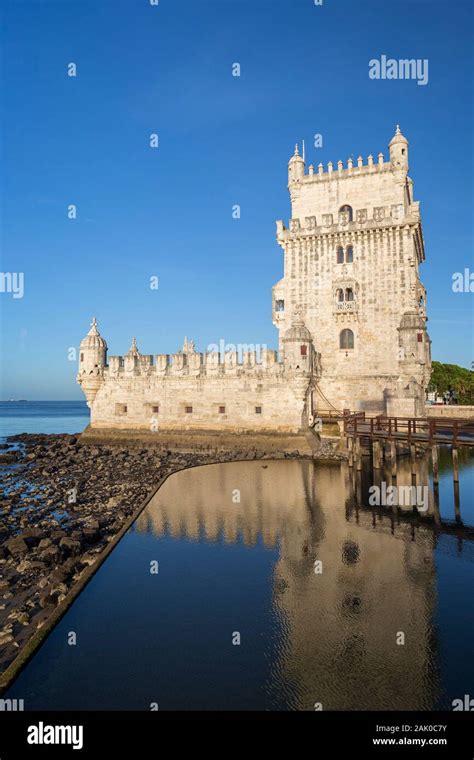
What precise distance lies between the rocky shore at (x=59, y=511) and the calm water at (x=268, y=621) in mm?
709

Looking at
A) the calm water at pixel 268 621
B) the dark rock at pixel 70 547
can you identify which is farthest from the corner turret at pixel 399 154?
the dark rock at pixel 70 547

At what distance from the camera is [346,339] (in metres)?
32.4

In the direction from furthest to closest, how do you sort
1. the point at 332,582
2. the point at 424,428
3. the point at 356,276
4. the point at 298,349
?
1. the point at 356,276
2. the point at 298,349
3. the point at 424,428
4. the point at 332,582

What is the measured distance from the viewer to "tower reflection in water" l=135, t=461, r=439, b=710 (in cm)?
682

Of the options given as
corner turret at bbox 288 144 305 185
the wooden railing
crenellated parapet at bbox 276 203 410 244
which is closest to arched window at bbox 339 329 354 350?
the wooden railing

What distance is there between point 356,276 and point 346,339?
167 inches

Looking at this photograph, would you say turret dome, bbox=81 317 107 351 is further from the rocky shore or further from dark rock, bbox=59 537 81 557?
dark rock, bbox=59 537 81 557

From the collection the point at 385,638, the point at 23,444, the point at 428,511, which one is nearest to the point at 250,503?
the point at 428,511

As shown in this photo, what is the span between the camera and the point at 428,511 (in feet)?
53.8

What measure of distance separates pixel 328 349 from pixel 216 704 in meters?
27.8

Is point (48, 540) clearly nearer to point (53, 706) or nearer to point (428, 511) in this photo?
point (53, 706)

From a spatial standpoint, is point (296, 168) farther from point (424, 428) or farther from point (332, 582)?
point (332, 582)

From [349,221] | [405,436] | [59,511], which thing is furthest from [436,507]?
[349,221]

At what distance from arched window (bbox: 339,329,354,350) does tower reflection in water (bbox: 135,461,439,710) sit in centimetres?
1359
